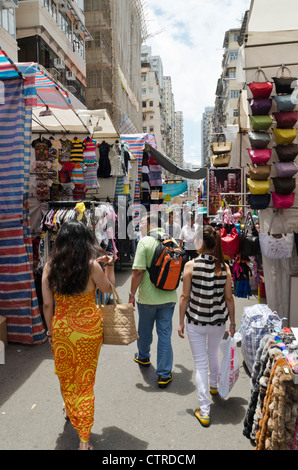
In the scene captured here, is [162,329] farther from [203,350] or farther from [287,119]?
[287,119]

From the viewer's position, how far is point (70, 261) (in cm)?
285

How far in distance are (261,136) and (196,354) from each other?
264 cm

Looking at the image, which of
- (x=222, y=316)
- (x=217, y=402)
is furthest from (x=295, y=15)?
(x=217, y=402)

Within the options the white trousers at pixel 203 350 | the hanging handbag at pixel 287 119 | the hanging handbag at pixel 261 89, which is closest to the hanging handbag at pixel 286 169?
the hanging handbag at pixel 287 119

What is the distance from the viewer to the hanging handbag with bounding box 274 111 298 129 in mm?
4238

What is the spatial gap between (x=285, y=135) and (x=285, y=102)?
386mm

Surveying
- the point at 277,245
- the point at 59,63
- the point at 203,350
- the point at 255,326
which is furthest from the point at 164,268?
the point at 59,63

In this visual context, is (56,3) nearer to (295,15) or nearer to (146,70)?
(295,15)

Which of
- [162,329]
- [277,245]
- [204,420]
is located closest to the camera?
[204,420]

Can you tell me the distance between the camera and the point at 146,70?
229 feet

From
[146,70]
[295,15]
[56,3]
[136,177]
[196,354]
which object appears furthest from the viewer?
[146,70]

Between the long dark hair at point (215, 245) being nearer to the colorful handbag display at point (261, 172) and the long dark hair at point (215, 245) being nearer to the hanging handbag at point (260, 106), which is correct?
the colorful handbag display at point (261, 172)

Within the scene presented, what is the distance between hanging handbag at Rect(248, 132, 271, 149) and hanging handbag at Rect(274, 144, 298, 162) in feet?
0.53

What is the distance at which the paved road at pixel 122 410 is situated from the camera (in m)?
3.10
